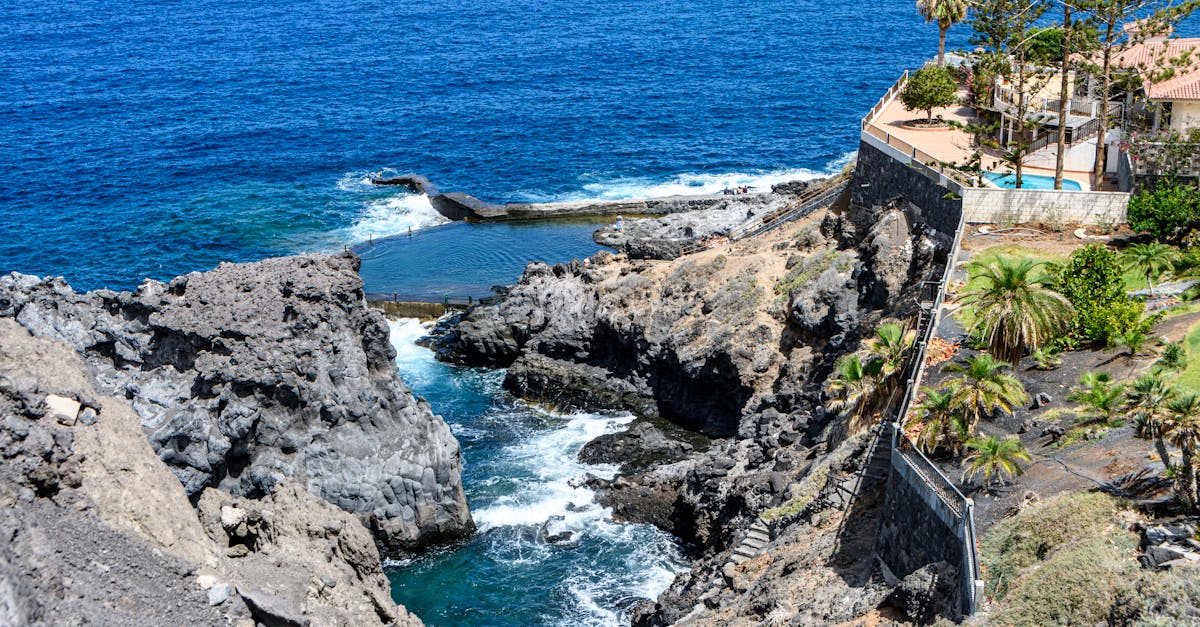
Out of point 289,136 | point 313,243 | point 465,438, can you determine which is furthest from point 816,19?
point 465,438

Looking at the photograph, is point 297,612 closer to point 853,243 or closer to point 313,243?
point 853,243

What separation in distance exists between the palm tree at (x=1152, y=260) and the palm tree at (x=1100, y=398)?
37.3ft

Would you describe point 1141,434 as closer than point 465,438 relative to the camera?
Yes

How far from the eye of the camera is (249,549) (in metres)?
32.3

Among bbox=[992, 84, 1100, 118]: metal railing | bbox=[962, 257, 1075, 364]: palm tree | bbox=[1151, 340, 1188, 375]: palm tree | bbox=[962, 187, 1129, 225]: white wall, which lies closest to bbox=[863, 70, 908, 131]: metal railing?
bbox=[992, 84, 1100, 118]: metal railing

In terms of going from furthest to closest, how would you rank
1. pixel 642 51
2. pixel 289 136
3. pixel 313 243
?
pixel 642 51
pixel 289 136
pixel 313 243

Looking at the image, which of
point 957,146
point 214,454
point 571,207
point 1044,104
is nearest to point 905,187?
point 957,146

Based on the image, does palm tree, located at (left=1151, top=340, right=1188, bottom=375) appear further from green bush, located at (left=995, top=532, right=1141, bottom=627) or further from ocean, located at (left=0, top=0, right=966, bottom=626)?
ocean, located at (left=0, top=0, right=966, bottom=626)

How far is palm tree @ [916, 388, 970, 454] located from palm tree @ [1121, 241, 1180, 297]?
13.7 m

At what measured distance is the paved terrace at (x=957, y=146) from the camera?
Result: 6044 cm

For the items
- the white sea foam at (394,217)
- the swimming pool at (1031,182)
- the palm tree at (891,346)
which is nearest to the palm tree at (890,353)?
the palm tree at (891,346)

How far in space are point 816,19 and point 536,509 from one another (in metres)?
141

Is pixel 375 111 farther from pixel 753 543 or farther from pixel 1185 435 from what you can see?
pixel 1185 435

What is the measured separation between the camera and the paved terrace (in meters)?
60.4
